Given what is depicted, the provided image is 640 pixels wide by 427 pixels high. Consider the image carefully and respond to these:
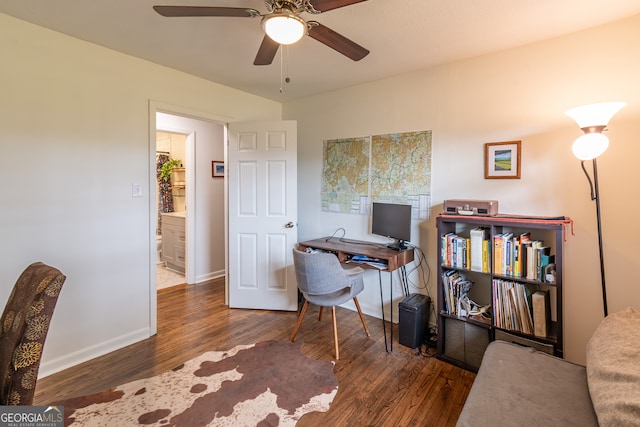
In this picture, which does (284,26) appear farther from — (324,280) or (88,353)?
(88,353)

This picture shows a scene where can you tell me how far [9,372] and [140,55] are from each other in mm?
2461

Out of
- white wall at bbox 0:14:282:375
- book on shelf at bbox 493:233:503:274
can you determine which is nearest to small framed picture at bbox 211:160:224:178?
white wall at bbox 0:14:282:375

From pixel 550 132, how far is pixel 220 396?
2.87 metres

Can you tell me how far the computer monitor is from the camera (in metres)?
2.67

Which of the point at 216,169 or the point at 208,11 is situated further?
the point at 216,169

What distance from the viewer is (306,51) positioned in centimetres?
Answer: 241

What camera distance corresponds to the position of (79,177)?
2285mm

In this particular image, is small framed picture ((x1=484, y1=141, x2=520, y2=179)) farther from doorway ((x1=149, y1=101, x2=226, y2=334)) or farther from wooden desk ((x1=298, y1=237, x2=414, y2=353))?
doorway ((x1=149, y1=101, x2=226, y2=334))

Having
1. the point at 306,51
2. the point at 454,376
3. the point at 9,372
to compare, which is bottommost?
the point at 454,376

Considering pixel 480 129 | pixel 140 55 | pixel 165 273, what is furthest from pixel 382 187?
pixel 165 273

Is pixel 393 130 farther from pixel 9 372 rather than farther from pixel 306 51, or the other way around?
pixel 9 372

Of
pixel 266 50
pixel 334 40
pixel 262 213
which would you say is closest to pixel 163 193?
pixel 262 213

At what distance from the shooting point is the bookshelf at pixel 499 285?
77.6 inches

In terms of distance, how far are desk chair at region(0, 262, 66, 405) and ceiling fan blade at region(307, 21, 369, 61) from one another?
5.16 ft
